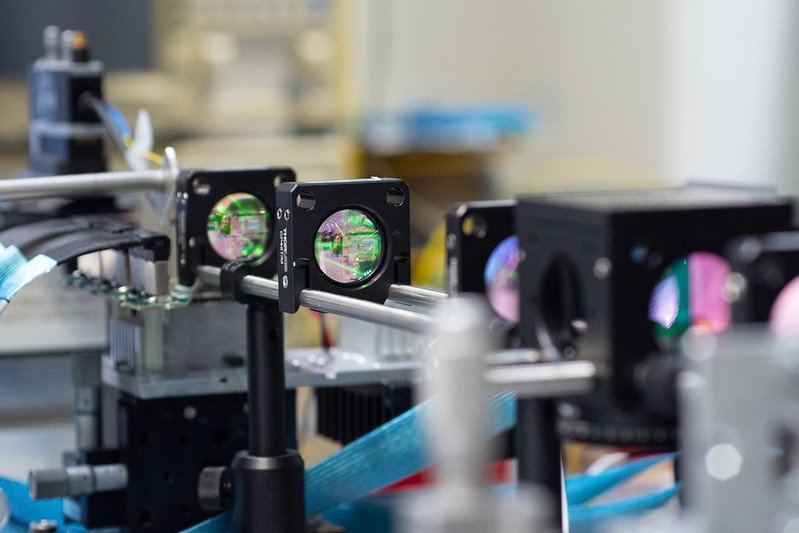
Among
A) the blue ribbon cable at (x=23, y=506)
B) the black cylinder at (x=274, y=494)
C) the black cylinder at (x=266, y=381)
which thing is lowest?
the blue ribbon cable at (x=23, y=506)

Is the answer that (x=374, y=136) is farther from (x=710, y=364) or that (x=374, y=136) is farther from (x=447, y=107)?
(x=710, y=364)

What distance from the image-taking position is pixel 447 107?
4.03 m

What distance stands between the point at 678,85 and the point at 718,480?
3786 mm

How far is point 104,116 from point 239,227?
439mm

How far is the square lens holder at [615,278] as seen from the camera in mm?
646

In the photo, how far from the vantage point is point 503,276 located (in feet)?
3.08

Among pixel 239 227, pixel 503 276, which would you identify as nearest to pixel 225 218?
pixel 239 227

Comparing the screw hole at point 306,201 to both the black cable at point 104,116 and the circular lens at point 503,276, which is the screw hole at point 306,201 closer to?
the circular lens at point 503,276

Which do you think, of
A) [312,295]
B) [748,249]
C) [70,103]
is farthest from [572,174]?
[748,249]

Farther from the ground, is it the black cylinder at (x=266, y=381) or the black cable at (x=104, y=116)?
the black cable at (x=104, y=116)

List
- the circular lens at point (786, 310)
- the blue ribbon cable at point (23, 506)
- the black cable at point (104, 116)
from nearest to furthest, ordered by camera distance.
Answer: the circular lens at point (786, 310)
the blue ribbon cable at point (23, 506)
the black cable at point (104, 116)

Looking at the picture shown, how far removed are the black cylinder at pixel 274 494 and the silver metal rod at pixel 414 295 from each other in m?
0.15

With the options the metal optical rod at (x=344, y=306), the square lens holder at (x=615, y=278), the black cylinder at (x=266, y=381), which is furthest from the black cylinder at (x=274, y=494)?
the square lens holder at (x=615, y=278)

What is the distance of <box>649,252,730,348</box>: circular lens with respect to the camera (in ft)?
2.22
